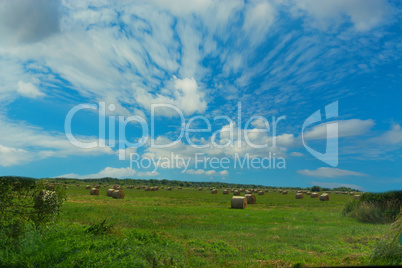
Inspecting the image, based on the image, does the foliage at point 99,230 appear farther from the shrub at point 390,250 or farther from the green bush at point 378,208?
the green bush at point 378,208

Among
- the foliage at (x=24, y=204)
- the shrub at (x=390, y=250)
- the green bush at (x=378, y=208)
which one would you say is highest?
the foliage at (x=24, y=204)

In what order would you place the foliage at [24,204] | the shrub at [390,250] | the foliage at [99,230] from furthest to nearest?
1. the foliage at [99,230]
2. the foliage at [24,204]
3. the shrub at [390,250]

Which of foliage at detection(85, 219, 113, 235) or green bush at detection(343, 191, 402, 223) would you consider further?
green bush at detection(343, 191, 402, 223)

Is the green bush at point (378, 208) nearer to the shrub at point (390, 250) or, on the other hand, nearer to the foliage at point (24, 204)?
the shrub at point (390, 250)

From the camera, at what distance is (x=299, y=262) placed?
1001 centimetres

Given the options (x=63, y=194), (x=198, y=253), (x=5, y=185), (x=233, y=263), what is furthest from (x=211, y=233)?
(x=5, y=185)

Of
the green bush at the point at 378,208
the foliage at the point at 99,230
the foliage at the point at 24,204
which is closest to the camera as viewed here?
the foliage at the point at 24,204

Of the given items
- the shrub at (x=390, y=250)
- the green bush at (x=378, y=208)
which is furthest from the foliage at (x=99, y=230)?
the green bush at (x=378, y=208)

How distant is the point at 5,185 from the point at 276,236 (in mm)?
14366

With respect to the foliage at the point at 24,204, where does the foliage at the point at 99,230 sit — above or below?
below

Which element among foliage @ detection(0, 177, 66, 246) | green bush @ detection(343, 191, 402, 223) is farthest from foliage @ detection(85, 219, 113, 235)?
green bush @ detection(343, 191, 402, 223)

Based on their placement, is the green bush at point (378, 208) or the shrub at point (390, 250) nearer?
the shrub at point (390, 250)

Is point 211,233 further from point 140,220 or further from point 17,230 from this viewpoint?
point 17,230

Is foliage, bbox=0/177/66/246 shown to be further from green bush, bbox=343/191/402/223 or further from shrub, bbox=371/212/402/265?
green bush, bbox=343/191/402/223
